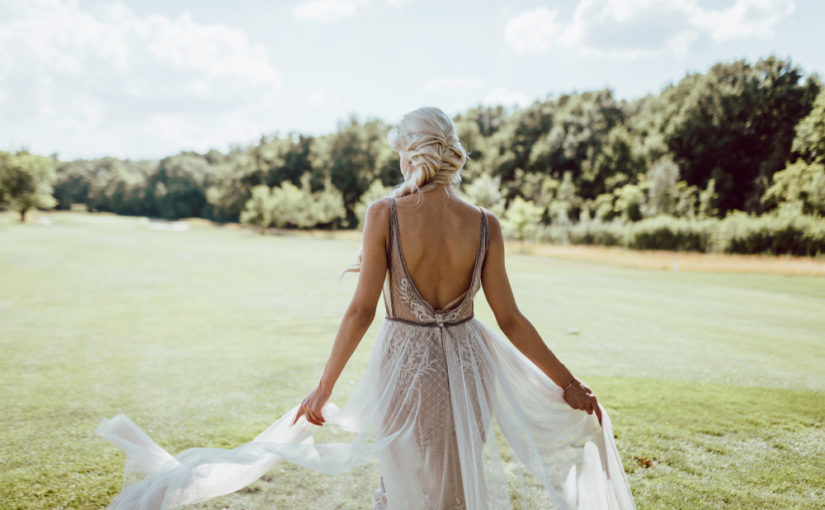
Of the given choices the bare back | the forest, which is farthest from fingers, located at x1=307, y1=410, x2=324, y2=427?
the forest

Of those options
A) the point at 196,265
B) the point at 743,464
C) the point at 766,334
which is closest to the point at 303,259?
the point at 196,265

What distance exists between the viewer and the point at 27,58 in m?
14.7

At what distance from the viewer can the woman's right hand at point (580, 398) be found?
237cm

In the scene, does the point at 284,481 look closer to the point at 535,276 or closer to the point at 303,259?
the point at 535,276

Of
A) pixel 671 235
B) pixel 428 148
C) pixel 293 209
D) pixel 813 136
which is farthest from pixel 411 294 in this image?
pixel 293 209

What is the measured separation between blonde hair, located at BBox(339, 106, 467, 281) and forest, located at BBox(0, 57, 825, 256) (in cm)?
690

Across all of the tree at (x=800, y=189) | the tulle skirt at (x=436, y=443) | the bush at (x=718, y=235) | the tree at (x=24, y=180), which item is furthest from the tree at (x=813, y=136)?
the tree at (x=24, y=180)

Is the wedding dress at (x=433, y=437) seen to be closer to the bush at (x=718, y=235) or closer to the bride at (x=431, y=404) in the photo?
the bride at (x=431, y=404)

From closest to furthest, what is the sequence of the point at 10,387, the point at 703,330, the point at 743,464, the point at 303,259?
1. the point at 743,464
2. the point at 10,387
3. the point at 703,330
4. the point at 303,259

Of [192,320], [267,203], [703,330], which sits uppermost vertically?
[267,203]

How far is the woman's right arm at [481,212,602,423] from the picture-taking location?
2.23 m

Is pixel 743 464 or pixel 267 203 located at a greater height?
pixel 267 203

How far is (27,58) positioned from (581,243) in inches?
1167

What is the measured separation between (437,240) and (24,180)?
37.9 metres
